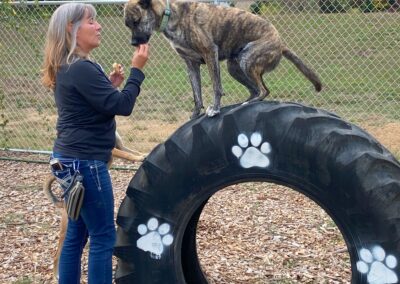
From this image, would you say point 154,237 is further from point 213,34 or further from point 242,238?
point 242,238

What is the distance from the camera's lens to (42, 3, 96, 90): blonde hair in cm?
390

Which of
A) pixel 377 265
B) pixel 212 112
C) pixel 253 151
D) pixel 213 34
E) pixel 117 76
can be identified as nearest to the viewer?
pixel 377 265

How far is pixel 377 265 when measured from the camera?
3.45 meters

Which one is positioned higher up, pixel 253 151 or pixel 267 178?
pixel 253 151

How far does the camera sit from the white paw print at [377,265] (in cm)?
343

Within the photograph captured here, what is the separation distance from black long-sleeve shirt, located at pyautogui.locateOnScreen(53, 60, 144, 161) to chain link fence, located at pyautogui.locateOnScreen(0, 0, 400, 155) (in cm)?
499

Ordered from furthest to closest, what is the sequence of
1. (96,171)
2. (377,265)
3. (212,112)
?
(96,171) < (212,112) < (377,265)

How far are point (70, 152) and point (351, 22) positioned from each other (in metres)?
6.00

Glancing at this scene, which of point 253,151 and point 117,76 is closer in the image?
point 253,151

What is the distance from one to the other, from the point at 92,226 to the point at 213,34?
4.52 ft

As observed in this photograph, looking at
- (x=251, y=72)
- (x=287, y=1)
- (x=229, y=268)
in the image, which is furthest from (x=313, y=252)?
(x=287, y=1)

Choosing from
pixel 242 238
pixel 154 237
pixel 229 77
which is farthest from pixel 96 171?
pixel 229 77

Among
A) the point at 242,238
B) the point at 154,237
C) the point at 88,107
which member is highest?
the point at 88,107

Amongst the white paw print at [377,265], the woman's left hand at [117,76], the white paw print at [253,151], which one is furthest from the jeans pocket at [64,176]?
the white paw print at [377,265]
